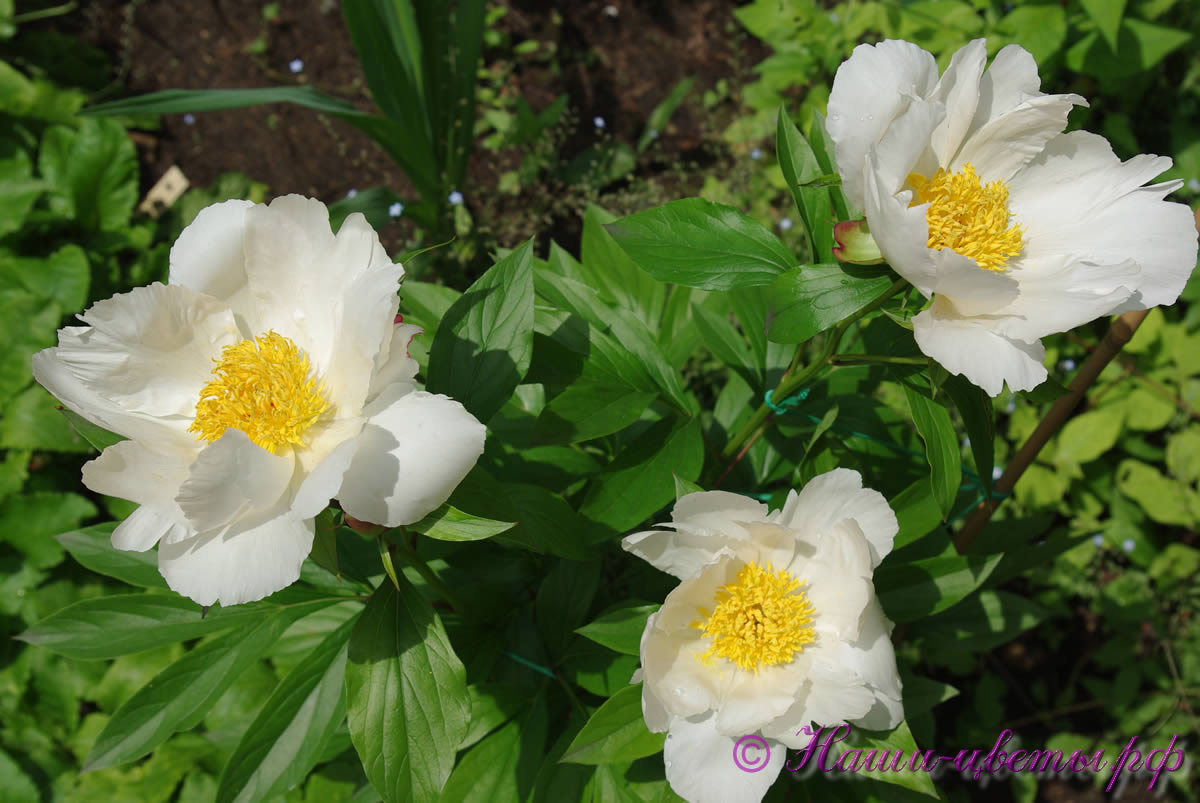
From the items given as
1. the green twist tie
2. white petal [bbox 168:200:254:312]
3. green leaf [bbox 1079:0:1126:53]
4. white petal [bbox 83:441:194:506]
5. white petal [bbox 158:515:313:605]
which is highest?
white petal [bbox 168:200:254:312]

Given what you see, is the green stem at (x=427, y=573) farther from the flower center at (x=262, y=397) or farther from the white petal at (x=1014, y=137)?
the white petal at (x=1014, y=137)

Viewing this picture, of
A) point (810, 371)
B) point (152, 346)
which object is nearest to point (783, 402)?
point (810, 371)

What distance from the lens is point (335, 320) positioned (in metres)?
0.93

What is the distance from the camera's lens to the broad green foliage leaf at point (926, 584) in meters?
1.18

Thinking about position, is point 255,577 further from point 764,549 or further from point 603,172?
point 603,172

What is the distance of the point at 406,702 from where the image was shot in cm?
100

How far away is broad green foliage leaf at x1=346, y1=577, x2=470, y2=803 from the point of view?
38.7 inches

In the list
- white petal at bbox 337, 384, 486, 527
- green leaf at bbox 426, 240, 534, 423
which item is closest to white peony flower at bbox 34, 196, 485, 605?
white petal at bbox 337, 384, 486, 527

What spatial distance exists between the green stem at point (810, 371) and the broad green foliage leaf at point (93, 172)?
2405 mm

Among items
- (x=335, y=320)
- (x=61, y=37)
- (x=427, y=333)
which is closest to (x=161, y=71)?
(x=61, y=37)

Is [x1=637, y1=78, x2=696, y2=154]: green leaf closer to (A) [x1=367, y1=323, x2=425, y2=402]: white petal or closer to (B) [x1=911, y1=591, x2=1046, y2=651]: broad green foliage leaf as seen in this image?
(B) [x1=911, y1=591, x2=1046, y2=651]: broad green foliage leaf

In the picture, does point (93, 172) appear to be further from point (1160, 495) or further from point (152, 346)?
point (1160, 495)

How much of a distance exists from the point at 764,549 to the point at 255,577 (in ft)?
1.99

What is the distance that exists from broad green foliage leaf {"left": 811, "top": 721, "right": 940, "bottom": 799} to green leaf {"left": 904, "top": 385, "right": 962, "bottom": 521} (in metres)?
0.30
